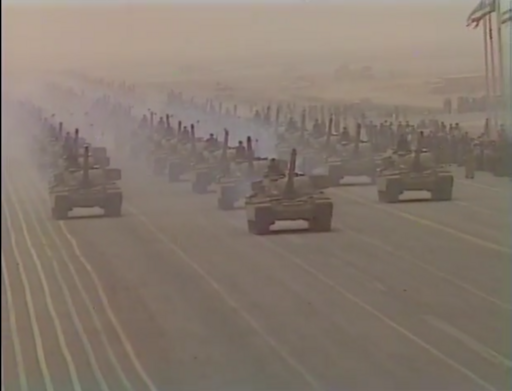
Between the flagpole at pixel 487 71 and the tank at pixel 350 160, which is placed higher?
the flagpole at pixel 487 71

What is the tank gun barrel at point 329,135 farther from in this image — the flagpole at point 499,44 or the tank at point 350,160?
the flagpole at point 499,44

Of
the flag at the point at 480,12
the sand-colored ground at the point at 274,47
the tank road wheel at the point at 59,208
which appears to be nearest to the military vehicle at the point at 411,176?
the sand-colored ground at the point at 274,47

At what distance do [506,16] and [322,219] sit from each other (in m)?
0.73

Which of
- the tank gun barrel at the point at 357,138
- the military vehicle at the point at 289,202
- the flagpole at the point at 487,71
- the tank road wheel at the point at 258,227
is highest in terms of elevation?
the flagpole at the point at 487,71

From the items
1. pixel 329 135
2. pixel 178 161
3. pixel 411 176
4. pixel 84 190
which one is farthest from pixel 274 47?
pixel 84 190

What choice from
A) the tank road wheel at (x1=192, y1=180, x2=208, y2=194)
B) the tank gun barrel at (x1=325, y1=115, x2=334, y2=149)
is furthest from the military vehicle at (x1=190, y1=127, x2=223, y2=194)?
the tank gun barrel at (x1=325, y1=115, x2=334, y2=149)

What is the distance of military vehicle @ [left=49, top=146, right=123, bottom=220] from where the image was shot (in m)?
2.27

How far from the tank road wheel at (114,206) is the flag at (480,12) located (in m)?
1.02

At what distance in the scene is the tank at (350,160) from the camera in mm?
2328

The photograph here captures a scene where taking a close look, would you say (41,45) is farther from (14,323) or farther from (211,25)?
(14,323)

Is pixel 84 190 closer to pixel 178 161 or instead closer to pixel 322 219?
pixel 178 161

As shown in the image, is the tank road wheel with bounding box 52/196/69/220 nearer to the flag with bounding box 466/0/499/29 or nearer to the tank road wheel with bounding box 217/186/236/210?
the tank road wheel with bounding box 217/186/236/210

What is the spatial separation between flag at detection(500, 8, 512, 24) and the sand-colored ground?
0.28 ft

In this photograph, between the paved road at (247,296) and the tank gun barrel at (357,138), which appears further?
the tank gun barrel at (357,138)
